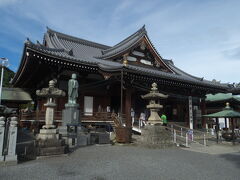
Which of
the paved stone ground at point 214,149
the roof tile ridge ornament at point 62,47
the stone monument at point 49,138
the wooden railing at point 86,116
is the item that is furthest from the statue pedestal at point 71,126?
the paved stone ground at point 214,149

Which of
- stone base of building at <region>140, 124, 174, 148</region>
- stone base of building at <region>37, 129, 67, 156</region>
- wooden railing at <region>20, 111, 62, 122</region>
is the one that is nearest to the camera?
stone base of building at <region>37, 129, 67, 156</region>

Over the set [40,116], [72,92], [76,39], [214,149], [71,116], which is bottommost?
[214,149]

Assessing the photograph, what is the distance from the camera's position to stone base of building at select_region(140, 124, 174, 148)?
980 centimetres

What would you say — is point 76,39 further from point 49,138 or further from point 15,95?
point 49,138

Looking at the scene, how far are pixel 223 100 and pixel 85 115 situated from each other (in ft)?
70.3

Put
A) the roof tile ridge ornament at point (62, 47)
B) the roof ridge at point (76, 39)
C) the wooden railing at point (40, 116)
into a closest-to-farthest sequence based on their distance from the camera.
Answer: the wooden railing at point (40, 116) → the roof tile ridge ornament at point (62, 47) → the roof ridge at point (76, 39)

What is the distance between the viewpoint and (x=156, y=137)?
988cm

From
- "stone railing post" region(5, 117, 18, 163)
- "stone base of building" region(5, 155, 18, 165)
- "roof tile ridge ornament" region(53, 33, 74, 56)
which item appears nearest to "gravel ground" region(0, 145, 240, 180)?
"stone base of building" region(5, 155, 18, 165)

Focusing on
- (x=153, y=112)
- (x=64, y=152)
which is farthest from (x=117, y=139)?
(x=64, y=152)

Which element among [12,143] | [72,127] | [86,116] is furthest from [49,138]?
[86,116]

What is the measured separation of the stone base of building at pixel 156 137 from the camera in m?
9.80

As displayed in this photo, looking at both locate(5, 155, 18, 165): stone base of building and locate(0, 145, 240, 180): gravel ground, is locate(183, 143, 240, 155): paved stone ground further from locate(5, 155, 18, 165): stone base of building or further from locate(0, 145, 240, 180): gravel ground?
locate(5, 155, 18, 165): stone base of building

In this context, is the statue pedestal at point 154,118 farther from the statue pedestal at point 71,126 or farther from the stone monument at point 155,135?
the statue pedestal at point 71,126

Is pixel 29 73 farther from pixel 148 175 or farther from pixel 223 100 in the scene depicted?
pixel 223 100
